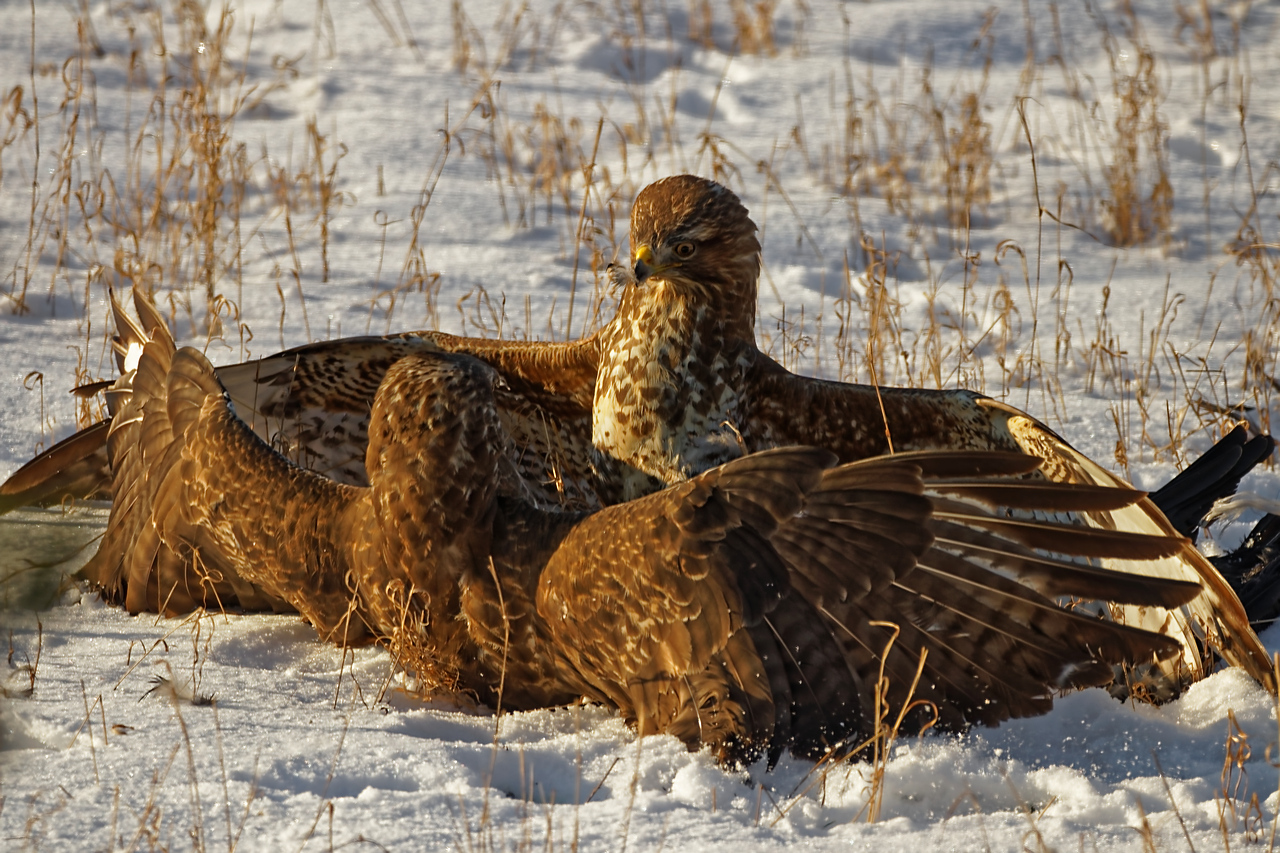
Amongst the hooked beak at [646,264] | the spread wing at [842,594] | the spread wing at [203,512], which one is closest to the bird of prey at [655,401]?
the hooked beak at [646,264]

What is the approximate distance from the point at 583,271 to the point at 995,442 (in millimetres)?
3762

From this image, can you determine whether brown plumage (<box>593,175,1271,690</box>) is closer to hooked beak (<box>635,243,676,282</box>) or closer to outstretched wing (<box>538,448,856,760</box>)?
hooked beak (<box>635,243,676,282</box>)

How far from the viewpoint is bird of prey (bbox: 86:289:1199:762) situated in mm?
2961

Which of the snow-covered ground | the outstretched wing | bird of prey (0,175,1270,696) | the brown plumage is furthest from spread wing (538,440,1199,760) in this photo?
the brown plumage

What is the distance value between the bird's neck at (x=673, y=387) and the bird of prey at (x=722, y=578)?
0.57 m

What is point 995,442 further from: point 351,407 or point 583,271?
point 583,271

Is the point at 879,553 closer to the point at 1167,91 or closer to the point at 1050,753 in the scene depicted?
the point at 1050,753

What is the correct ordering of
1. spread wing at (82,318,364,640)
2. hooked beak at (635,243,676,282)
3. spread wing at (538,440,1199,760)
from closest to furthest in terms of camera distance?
→ spread wing at (538,440,1199,760), spread wing at (82,318,364,640), hooked beak at (635,243,676,282)

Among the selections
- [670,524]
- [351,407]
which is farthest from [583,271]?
[670,524]

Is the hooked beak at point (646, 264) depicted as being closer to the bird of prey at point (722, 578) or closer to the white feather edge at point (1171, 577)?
the bird of prey at point (722, 578)

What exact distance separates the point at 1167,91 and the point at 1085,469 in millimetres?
6715

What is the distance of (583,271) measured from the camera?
7.11 m

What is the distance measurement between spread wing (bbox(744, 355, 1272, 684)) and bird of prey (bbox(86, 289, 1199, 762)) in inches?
10.6

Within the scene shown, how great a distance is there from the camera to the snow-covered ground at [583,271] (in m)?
2.82
